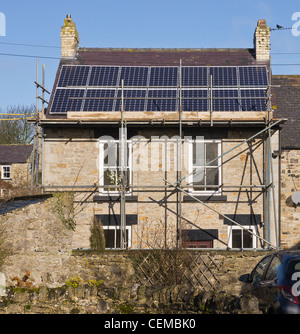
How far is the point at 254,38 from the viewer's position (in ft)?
68.5

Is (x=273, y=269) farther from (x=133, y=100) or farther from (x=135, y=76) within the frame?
(x=135, y=76)

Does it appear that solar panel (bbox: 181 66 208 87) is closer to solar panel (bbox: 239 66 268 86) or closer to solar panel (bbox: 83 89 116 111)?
solar panel (bbox: 239 66 268 86)

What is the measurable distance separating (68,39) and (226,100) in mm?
7208

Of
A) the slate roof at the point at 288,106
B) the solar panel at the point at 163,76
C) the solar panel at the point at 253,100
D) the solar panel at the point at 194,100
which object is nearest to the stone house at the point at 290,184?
the slate roof at the point at 288,106

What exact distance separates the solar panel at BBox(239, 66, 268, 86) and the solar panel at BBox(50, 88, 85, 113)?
5991 millimetres

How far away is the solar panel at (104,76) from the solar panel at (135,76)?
12.2 inches

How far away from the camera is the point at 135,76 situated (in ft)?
63.0

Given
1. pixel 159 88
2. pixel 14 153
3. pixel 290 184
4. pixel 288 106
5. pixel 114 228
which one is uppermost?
pixel 14 153

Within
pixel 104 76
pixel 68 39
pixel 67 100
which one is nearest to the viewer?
pixel 67 100

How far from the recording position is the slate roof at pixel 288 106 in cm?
1878

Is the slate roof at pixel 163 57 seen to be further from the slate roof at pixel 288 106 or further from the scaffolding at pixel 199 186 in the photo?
the scaffolding at pixel 199 186

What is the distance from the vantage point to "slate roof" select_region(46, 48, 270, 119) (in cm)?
2039

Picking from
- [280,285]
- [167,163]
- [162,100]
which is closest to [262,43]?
[162,100]

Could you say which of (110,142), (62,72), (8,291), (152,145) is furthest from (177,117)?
(8,291)
